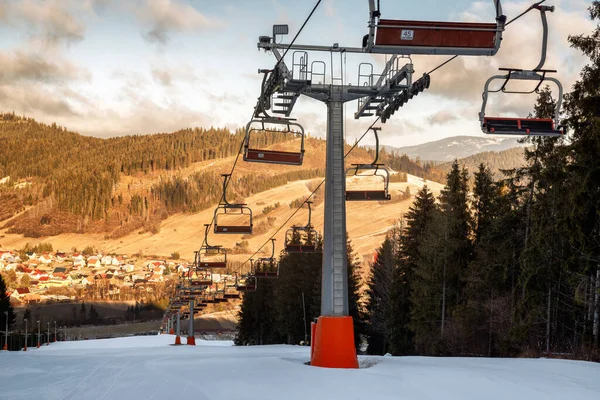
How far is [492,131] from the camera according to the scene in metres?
12.0

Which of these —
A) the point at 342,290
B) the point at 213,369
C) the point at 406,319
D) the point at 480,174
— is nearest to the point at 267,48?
the point at 342,290

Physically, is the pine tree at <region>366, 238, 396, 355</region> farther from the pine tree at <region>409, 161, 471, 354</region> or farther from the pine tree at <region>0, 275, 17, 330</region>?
the pine tree at <region>0, 275, 17, 330</region>

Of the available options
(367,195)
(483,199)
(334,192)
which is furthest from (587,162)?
(483,199)

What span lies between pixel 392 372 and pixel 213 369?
368 cm

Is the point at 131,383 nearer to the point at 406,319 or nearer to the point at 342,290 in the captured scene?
the point at 342,290

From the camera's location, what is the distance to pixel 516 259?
44594mm

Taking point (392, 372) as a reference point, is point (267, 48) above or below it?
above

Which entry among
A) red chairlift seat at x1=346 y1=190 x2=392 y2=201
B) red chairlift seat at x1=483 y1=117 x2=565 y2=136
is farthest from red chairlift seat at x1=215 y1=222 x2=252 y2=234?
red chairlift seat at x1=483 y1=117 x2=565 y2=136

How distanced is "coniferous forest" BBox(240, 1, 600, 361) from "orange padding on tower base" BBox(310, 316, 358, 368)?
10088 millimetres

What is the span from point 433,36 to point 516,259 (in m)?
37.1

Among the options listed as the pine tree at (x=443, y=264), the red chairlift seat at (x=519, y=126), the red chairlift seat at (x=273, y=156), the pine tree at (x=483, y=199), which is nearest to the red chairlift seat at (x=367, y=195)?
the red chairlift seat at (x=273, y=156)

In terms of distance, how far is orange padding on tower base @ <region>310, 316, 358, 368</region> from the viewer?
51.4 ft

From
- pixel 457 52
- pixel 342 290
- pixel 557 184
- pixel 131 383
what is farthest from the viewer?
pixel 557 184

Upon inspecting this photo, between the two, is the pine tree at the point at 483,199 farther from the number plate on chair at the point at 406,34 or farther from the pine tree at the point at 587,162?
the number plate on chair at the point at 406,34
